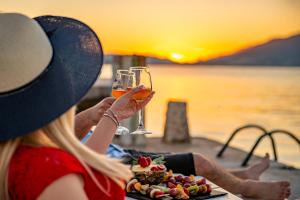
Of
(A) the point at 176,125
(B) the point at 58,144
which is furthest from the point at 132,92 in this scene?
(A) the point at 176,125

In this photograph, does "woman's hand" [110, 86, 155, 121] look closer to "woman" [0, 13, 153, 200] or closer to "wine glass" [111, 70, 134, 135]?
"wine glass" [111, 70, 134, 135]

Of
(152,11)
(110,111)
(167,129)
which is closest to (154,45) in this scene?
(152,11)

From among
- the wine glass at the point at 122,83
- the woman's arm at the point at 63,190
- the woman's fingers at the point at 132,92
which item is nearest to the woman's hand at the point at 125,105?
the woman's fingers at the point at 132,92

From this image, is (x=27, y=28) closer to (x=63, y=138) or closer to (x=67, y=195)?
(x=63, y=138)

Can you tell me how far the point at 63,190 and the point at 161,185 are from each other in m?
1.52

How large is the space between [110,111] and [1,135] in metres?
0.62

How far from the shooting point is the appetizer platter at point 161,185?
285 cm

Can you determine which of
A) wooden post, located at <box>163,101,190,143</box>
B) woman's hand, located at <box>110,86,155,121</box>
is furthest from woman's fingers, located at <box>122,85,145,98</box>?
wooden post, located at <box>163,101,190,143</box>

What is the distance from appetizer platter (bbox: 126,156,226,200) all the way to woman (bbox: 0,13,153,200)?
115 cm

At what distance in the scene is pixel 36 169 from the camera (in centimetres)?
158

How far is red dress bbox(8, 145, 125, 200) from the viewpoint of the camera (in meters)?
1.57

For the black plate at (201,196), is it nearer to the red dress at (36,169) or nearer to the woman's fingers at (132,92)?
the woman's fingers at (132,92)

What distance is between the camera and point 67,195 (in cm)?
155

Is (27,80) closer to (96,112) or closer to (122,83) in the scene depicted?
(122,83)
